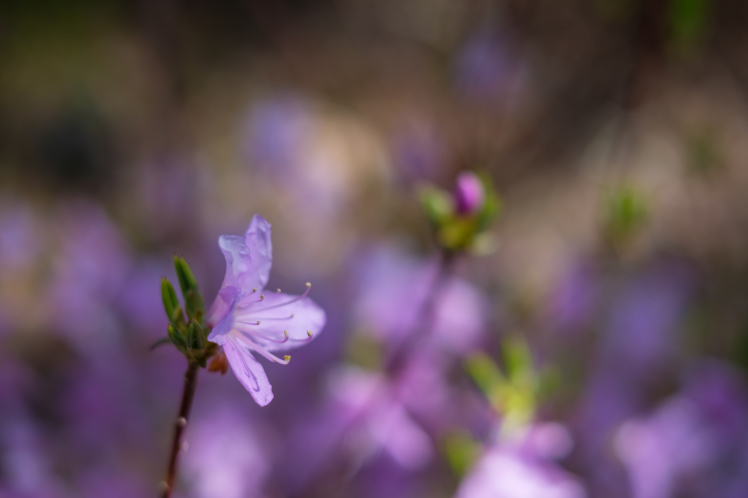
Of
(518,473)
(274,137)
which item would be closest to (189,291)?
(518,473)

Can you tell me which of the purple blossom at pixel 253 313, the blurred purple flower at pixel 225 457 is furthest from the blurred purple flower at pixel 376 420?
the purple blossom at pixel 253 313

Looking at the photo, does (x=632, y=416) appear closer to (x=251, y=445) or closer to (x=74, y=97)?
(x=251, y=445)

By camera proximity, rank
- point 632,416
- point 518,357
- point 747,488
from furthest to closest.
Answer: point 632,416 → point 747,488 → point 518,357

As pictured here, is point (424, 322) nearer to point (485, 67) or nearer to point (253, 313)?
point (253, 313)

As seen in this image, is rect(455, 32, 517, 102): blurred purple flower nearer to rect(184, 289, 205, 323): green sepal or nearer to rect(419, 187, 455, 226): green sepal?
rect(419, 187, 455, 226): green sepal

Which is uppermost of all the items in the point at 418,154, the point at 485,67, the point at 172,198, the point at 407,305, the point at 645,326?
the point at 485,67

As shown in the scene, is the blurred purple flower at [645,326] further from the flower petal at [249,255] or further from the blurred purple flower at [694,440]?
the flower petal at [249,255]

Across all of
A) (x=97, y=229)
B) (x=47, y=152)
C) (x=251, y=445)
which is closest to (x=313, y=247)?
(x=97, y=229)
